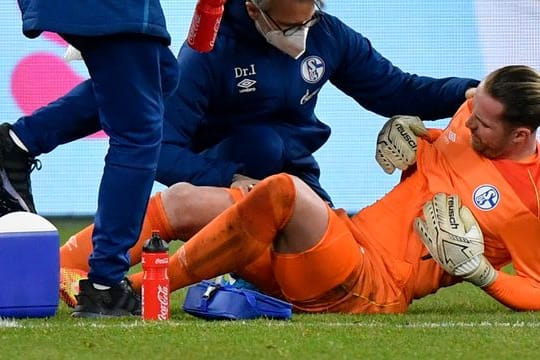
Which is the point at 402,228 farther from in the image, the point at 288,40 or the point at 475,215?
the point at 288,40

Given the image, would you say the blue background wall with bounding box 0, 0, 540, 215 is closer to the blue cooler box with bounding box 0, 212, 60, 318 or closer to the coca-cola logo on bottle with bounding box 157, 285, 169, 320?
the blue cooler box with bounding box 0, 212, 60, 318

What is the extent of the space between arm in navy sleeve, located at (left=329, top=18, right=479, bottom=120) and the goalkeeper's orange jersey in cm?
50

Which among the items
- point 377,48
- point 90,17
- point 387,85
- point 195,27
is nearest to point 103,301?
→ point 90,17

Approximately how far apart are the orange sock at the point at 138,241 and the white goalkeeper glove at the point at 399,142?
0.72 meters

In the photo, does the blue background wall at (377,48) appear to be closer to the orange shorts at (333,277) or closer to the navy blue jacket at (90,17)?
the orange shorts at (333,277)

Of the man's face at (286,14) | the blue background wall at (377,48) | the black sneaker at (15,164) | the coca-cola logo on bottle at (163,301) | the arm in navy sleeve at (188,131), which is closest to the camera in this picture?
the coca-cola logo on bottle at (163,301)

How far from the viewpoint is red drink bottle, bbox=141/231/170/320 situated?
12.6 ft

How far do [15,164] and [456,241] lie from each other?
127 centimetres

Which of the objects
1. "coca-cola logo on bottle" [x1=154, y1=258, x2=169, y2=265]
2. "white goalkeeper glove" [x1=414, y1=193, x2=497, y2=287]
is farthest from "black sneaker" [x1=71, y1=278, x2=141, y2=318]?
"white goalkeeper glove" [x1=414, y1=193, x2=497, y2=287]

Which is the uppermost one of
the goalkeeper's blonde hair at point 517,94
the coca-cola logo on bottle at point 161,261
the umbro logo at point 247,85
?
the goalkeeper's blonde hair at point 517,94

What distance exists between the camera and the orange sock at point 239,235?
3932 millimetres

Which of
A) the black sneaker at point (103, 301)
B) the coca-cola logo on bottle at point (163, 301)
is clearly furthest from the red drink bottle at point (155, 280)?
the black sneaker at point (103, 301)

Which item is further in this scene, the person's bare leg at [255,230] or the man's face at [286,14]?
the man's face at [286,14]

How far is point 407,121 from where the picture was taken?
4656 millimetres
